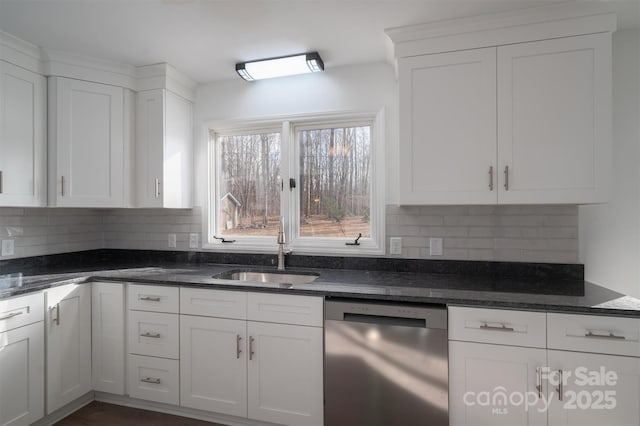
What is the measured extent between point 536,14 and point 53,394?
11.7 feet

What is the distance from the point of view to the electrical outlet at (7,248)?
2412 millimetres

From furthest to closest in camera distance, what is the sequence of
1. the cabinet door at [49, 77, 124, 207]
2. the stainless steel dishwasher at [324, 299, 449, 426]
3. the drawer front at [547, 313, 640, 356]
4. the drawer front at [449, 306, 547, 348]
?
the cabinet door at [49, 77, 124, 207]
the stainless steel dishwasher at [324, 299, 449, 426]
the drawer front at [449, 306, 547, 348]
the drawer front at [547, 313, 640, 356]

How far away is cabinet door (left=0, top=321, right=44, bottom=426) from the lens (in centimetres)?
183

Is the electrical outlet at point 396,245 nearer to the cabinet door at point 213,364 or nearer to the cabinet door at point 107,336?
the cabinet door at point 213,364

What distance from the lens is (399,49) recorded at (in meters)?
2.08

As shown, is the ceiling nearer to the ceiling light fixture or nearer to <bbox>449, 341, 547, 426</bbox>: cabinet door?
the ceiling light fixture

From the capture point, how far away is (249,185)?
287 centimetres

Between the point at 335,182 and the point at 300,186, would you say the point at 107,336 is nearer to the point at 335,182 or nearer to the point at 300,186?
the point at 300,186

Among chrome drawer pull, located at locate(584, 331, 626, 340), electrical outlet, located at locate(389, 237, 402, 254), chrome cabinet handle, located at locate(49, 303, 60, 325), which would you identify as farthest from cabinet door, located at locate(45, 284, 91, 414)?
chrome drawer pull, located at locate(584, 331, 626, 340)

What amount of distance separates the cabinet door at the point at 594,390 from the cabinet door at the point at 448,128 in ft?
2.90

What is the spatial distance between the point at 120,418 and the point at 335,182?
216 centimetres

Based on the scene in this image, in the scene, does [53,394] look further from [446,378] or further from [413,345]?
[446,378]

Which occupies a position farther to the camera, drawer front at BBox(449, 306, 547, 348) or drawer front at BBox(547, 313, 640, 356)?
drawer front at BBox(449, 306, 547, 348)

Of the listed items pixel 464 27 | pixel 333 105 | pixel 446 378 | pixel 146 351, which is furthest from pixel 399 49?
pixel 146 351
